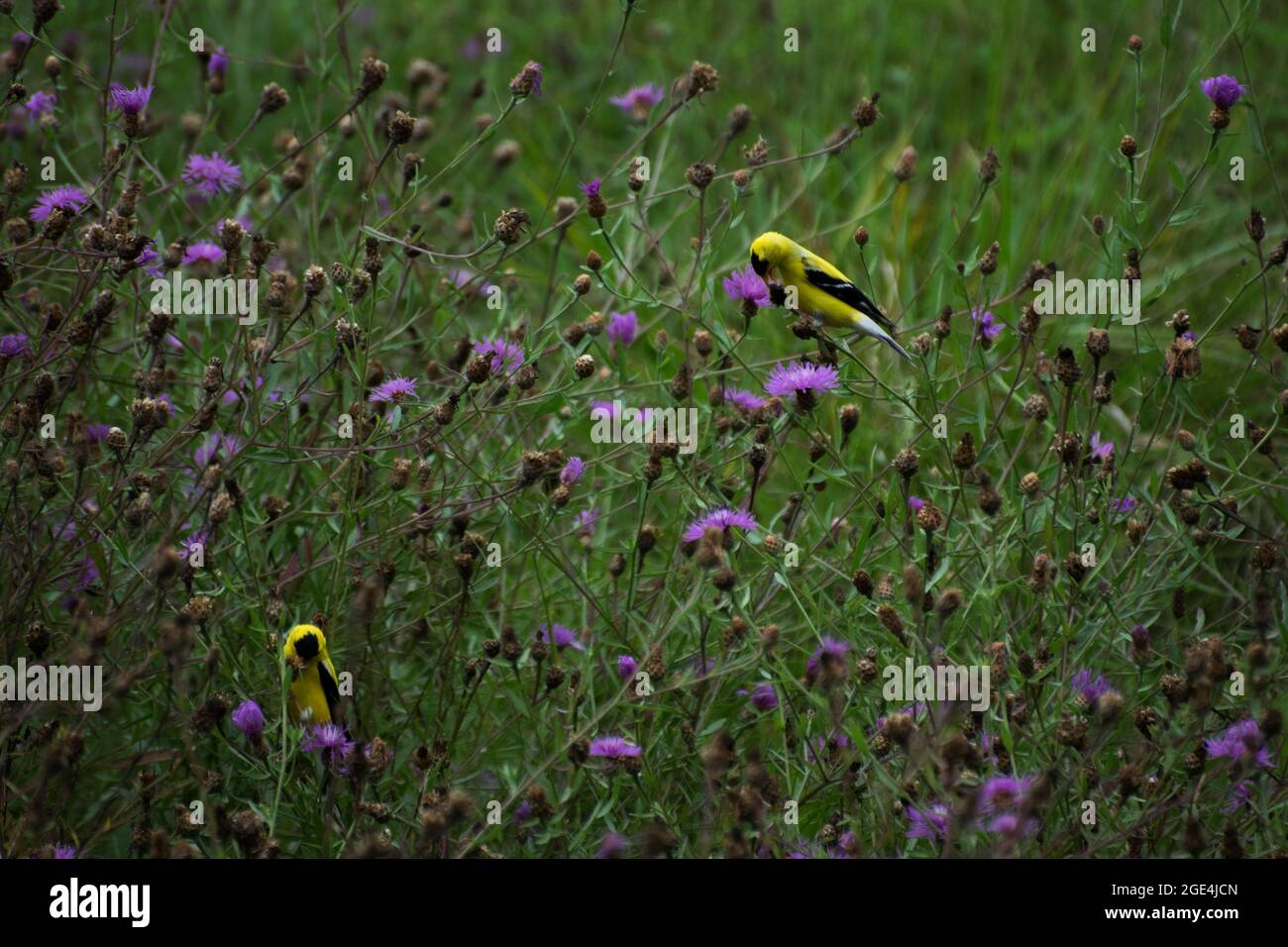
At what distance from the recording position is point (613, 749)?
2270 millimetres

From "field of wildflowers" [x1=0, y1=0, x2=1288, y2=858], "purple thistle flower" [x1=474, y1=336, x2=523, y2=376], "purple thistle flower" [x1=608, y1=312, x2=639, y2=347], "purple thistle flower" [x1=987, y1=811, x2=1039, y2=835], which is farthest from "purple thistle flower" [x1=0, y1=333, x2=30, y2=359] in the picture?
"purple thistle flower" [x1=987, y1=811, x2=1039, y2=835]

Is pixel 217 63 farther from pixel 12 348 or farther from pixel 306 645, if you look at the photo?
pixel 306 645

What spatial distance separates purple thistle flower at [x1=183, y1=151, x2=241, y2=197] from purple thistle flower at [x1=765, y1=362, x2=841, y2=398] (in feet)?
4.35

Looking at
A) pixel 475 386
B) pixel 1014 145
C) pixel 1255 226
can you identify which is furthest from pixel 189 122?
pixel 1014 145

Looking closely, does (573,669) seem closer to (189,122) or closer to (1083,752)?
(1083,752)

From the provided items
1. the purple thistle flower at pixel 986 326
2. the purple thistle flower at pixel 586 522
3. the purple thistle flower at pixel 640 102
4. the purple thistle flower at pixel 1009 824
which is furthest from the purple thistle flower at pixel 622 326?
the purple thistle flower at pixel 1009 824

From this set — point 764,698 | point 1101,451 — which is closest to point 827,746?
point 764,698

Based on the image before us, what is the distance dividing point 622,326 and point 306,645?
106cm

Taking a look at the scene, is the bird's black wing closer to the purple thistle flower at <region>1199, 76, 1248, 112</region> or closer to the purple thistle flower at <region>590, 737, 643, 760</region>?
the purple thistle flower at <region>1199, 76, 1248, 112</region>

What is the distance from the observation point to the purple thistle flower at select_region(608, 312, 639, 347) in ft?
9.80

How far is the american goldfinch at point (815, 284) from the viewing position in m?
2.67

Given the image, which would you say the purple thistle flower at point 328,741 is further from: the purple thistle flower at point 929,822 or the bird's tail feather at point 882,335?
the bird's tail feather at point 882,335
